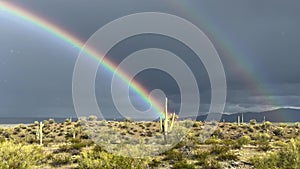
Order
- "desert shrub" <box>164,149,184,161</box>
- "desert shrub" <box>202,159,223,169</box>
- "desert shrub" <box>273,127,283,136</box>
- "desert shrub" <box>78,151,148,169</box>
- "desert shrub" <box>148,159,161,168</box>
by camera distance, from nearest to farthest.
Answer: "desert shrub" <box>78,151,148,169</box>
"desert shrub" <box>202,159,223,169</box>
"desert shrub" <box>148,159,161,168</box>
"desert shrub" <box>164,149,184,161</box>
"desert shrub" <box>273,127,283,136</box>

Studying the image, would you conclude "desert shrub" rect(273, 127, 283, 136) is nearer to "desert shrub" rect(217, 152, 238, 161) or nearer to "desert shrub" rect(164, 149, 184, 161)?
"desert shrub" rect(217, 152, 238, 161)

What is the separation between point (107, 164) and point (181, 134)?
21700 millimetres

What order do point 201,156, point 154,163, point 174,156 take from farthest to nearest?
point 174,156
point 201,156
point 154,163

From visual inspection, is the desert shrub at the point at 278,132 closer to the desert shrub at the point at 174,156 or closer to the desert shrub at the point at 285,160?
the desert shrub at the point at 174,156

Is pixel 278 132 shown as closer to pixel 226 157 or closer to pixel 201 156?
pixel 226 157

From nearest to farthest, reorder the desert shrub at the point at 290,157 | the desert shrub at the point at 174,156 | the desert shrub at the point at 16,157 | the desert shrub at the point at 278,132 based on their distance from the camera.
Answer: the desert shrub at the point at 290,157 < the desert shrub at the point at 16,157 < the desert shrub at the point at 174,156 < the desert shrub at the point at 278,132

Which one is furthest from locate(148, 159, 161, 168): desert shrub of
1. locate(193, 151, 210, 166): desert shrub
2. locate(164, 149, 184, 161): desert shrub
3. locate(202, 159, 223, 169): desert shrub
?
locate(202, 159, 223, 169): desert shrub

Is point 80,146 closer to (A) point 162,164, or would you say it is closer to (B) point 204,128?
(A) point 162,164

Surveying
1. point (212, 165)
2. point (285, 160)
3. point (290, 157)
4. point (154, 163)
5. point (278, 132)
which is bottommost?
point (154, 163)

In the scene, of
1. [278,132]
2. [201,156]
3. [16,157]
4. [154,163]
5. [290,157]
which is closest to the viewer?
[290,157]

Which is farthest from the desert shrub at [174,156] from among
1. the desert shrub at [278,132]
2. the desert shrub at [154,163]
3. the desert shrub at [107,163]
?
the desert shrub at [278,132]

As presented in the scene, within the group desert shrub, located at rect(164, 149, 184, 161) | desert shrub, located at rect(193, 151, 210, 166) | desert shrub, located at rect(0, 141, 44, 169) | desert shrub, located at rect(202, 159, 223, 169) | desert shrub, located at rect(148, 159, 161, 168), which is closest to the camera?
desert shrub, located at rect(0, 141, 44, 169)

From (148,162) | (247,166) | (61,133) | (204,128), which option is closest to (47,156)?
(148,162)

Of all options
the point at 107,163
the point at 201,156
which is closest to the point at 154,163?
the point at 201,156
